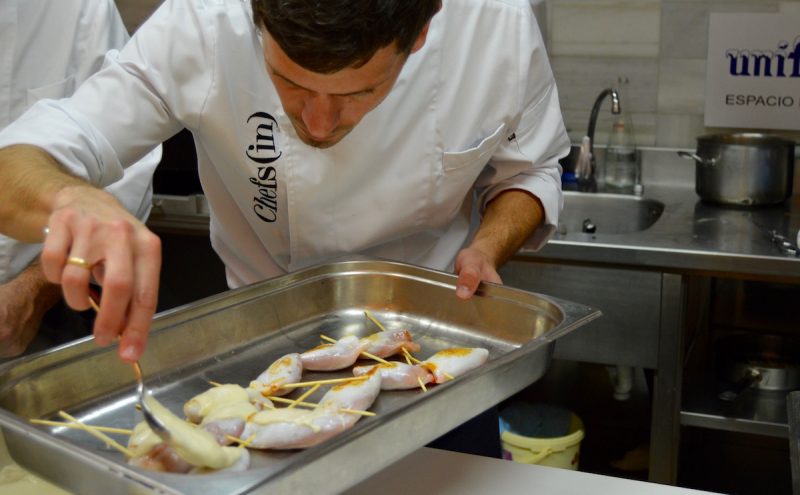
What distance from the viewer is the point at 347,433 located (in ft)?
3.24

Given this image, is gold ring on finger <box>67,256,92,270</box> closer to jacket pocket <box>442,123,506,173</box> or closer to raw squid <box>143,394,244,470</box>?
raw squid <box>143,394,244,470</box>

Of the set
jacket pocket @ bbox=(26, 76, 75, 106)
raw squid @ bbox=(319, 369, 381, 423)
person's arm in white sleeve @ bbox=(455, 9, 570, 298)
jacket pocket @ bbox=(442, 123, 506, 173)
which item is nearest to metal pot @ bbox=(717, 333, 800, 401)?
person's arm in white sleeve @ bbox=(455, 9, 570, 298)

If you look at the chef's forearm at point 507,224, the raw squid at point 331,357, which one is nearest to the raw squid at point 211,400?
the raw squid at point 331,357

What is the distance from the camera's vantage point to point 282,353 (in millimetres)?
1518

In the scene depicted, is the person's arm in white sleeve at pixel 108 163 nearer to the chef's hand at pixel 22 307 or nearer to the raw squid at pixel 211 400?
the raw squid at pixel 211 400

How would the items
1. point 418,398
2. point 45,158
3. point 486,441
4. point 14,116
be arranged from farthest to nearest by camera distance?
point 14,116, point 486,441, point 45,158, point 418,398

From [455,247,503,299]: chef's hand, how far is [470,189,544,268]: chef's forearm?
0.15ft

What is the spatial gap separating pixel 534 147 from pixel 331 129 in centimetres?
59

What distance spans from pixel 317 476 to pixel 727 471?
2.43 m

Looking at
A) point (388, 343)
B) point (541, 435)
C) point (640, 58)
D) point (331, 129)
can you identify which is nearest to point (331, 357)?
point (388, 343)

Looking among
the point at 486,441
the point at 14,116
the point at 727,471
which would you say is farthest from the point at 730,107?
the point at 14,116

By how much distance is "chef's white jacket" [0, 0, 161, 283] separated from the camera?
2.04 metres

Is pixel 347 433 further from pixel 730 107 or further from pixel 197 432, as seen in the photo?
pixel 730 107

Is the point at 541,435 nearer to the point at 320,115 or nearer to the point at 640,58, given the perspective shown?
the point at 640,58
